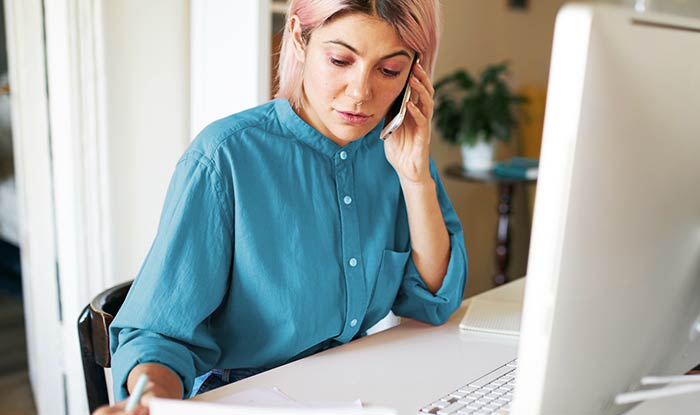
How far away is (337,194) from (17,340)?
2.37m

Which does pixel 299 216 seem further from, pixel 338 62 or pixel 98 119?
pixel 98 119

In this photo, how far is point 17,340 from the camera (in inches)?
117

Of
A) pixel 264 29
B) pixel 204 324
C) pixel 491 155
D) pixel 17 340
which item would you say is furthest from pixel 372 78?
pixel 17 340

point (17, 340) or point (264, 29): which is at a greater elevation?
point (264, 29)

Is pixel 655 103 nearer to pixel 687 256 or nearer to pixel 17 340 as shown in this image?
pixel 687 256

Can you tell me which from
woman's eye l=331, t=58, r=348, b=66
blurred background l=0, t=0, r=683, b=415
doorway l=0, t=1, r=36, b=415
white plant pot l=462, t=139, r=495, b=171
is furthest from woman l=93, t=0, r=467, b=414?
white plant pot l=462, t=139, r=495, b=171

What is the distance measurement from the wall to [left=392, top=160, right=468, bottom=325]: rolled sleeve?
221cm

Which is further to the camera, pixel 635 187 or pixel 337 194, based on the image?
pixel 337 194

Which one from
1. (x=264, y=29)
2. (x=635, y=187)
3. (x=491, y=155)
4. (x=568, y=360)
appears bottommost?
(x=491, y=155)

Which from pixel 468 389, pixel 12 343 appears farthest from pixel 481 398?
pixel 12 343

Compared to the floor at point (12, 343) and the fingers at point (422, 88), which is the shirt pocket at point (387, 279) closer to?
the fingers at point (422, 88)

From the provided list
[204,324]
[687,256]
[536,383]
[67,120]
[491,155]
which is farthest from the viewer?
[491,155]

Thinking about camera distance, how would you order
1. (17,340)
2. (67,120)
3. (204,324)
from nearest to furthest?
1. (204,324)
2. (67,120)
3. (17,340)

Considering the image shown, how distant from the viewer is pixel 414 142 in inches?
47.5
